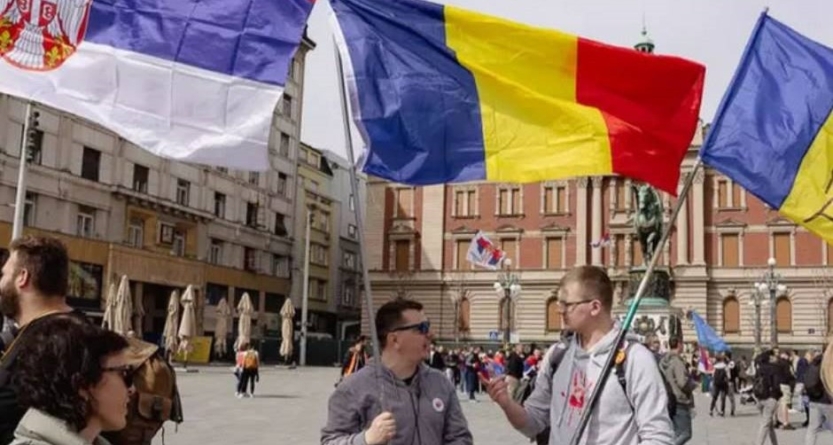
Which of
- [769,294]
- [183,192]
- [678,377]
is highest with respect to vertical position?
[183,192]

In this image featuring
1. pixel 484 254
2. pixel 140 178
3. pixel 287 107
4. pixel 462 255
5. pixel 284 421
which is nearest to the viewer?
pixel 284 421

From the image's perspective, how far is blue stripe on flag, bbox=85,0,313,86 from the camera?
5293mm

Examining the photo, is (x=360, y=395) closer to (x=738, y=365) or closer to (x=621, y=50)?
(x=621, y=50)

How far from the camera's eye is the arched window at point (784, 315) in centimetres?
Answer: 5947

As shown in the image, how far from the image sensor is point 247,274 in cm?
5369

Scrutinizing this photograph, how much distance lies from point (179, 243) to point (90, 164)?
27.4ft

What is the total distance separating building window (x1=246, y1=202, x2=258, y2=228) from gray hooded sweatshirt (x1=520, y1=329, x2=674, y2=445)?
5025 centimetres

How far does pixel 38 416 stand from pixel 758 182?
4204mm

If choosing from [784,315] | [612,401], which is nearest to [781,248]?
[784,315]

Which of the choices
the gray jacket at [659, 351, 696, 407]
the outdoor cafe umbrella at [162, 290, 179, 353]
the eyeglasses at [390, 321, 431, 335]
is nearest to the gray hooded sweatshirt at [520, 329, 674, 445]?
the eyeglasses at [390, 321, 431, 335]

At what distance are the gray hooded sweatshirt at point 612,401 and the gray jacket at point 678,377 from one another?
7170mm

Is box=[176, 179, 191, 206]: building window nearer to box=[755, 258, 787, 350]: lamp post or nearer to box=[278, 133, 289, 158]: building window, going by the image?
box=[278, 133, 289, 158]: building window

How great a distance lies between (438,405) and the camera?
451 centimetres

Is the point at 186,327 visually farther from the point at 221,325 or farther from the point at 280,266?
the point at 280,266
